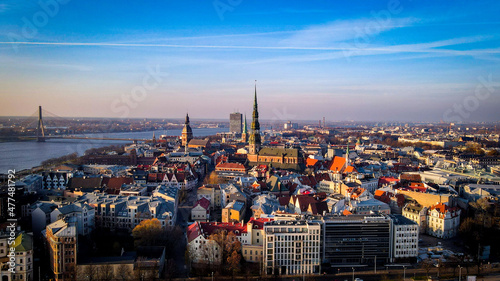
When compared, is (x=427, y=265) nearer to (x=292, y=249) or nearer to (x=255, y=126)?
(x=292, y=249)

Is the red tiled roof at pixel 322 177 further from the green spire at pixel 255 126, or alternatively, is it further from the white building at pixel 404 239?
the white building at pixel 404 239

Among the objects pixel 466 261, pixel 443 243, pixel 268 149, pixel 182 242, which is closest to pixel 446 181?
pixel 443 243

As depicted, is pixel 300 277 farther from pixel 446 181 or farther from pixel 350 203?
pixel 446 181

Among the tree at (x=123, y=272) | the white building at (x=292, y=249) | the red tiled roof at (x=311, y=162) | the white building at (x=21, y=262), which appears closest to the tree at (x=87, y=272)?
the tree at (x=123, y=272)

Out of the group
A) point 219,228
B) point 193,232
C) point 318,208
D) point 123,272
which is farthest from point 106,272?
point 318,208

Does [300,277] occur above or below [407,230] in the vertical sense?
below

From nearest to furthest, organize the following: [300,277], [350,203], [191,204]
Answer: [300,277], [350,203], [191,204]
